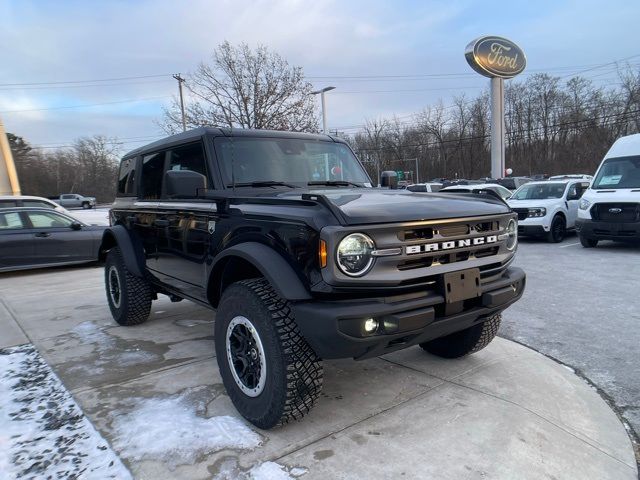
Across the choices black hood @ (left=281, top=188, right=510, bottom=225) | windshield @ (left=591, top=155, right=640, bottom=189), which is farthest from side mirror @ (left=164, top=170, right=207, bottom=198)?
windshield @ (left=591, top=155, right=640, bottom=189)

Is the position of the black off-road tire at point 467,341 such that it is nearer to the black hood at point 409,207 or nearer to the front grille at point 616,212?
the black hood at point 409,207

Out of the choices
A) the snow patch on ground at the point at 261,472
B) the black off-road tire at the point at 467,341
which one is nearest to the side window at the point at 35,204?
the black off-road tire at the point at 467,341

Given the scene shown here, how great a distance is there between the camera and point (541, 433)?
2.94 m

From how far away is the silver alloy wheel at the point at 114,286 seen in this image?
5448mm

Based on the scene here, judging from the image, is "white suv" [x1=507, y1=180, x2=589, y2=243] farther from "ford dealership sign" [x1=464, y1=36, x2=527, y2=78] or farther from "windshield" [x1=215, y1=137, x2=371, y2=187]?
"ford dealership sign" [x1=464, y1=36, x2=527, y2=78]

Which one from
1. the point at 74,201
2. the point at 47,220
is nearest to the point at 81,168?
the point at 74,201

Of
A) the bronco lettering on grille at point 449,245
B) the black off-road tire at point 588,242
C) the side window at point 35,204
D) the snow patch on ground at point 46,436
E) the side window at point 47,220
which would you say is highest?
the side window at point 35,204

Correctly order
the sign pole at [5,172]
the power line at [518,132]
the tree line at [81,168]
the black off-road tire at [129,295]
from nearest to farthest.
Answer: the black off-road tire at [129,295]
the sign pole at [5,172]
the power line at [518,132]
the tree line at [81,168]

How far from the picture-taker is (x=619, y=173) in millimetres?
10594

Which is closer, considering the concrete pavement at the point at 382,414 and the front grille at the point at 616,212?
the concrete pavement at the point at 382,414

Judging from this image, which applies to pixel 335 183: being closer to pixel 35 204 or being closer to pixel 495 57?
pixel 35 204

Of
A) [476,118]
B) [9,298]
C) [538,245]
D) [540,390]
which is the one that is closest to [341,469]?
[540,390]

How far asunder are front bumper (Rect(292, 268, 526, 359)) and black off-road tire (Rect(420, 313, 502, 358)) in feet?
3.57

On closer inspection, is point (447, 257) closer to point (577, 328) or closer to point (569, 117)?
point (577, 328)
